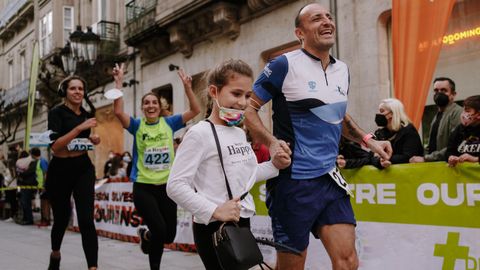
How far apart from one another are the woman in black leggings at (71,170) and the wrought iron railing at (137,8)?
12.1 m

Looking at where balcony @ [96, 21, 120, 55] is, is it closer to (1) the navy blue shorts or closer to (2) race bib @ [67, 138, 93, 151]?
(2) race bib @ [67, 138, 93, 151]

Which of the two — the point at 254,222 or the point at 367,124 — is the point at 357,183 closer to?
the point at 254,222

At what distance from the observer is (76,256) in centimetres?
774

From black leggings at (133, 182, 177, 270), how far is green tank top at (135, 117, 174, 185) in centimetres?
9

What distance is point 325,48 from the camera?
354cm

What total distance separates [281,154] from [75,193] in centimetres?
307

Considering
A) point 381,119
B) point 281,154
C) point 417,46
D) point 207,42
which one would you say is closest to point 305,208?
point 281,154

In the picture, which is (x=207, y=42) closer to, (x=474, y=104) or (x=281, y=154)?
(x=474, y=104)

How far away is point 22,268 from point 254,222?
272cm

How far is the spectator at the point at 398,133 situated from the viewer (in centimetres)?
573

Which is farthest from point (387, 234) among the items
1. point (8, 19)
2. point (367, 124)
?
point (8, 19)

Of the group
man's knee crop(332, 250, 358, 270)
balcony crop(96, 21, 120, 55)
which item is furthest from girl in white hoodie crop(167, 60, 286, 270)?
balcony crop(96, 21, 120, 55)

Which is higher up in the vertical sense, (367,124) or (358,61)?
(358,61)

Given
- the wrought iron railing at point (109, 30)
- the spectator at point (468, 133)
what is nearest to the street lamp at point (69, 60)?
the wrought iron railing at point (109, 30)
